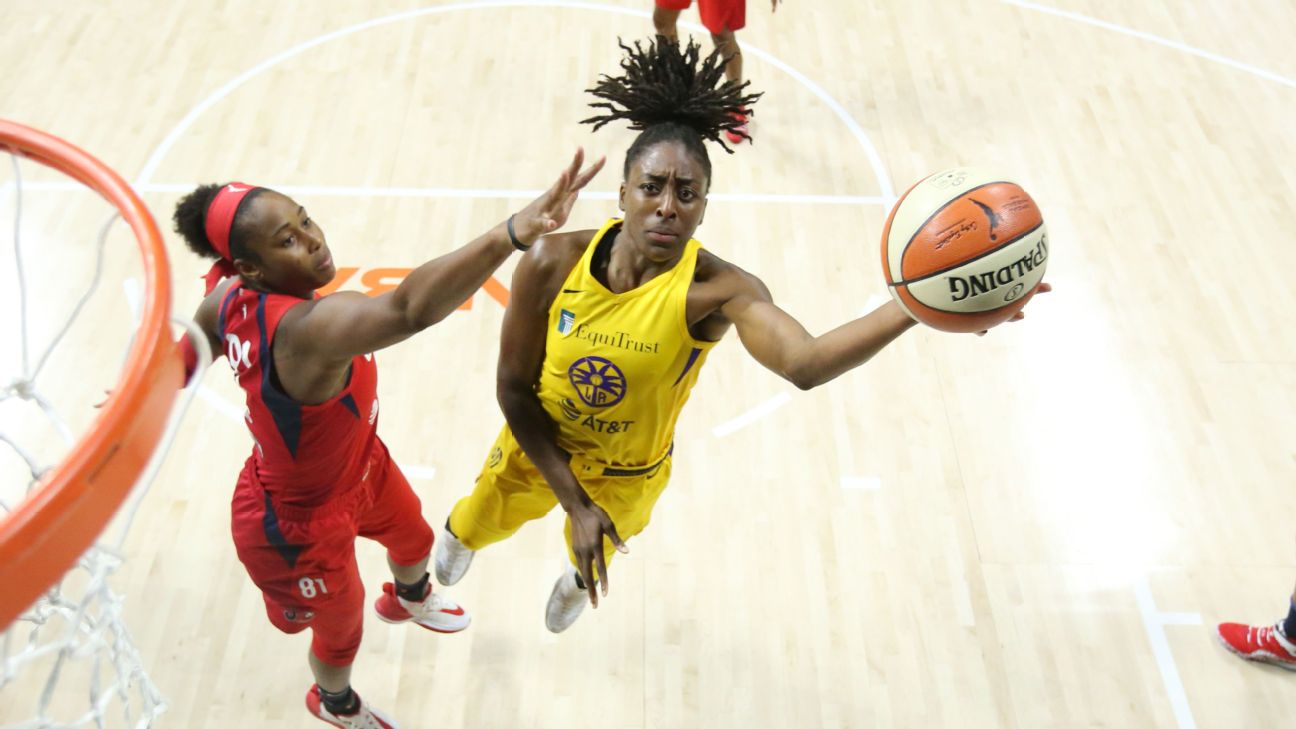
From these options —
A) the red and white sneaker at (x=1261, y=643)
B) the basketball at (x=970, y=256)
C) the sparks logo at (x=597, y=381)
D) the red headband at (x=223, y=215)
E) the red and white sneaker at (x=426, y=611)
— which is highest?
the red headband at (x=223, y=215)

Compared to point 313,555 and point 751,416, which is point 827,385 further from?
point 313,555

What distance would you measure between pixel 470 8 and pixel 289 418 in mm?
Answer: 4908

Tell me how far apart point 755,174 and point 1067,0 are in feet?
9.93

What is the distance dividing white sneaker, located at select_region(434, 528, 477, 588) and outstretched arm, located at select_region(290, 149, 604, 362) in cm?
133

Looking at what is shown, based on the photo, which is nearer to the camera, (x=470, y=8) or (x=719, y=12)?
(x=719, y=12)

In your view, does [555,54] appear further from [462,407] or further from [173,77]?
[462,407]

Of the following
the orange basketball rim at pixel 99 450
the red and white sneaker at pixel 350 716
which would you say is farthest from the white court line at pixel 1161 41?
the orange basketball rim at pixel 99 450

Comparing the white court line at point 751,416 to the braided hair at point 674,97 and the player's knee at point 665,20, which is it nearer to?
the braided hair at point 674,97

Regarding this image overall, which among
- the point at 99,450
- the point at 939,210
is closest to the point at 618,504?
the point at 939,210

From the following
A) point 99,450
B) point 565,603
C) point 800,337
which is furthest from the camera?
point 565,603

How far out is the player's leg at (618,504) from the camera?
11.1ft

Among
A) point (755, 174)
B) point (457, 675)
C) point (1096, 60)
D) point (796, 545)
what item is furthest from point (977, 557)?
point (1096, 60)

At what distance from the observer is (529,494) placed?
3514mm

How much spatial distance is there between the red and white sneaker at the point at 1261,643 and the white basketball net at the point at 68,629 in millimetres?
Result: 3592
